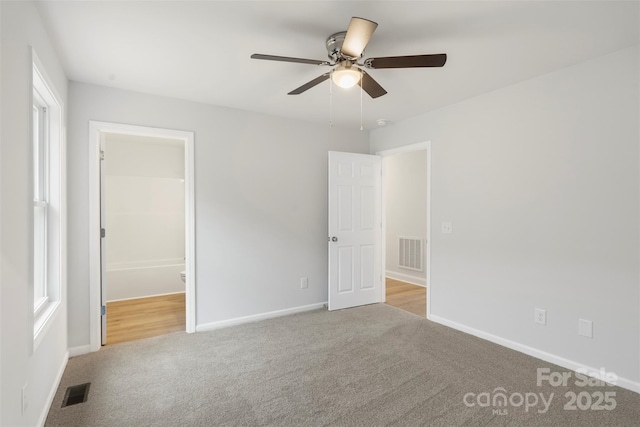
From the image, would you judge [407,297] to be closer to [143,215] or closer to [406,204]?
[406,204]

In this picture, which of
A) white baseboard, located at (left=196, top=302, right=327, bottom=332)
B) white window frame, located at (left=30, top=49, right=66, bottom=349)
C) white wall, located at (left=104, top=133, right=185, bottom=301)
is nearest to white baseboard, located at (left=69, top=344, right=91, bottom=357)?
white window frame, located at (left=30, top=49, right=66, bottom=349)

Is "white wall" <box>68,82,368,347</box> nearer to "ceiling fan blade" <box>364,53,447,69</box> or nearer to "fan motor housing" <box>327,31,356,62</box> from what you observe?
"fan motor housing" <box>327,31,356,62</box>

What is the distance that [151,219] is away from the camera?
5.21 metres

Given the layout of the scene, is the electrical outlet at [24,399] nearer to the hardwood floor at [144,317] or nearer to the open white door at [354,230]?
the hardwood floor at [144,317]

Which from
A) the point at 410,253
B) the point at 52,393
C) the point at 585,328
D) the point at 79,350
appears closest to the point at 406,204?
the point at 410,253

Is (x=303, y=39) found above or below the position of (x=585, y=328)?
above

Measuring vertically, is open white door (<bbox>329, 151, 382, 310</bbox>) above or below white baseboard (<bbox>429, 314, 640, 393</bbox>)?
above

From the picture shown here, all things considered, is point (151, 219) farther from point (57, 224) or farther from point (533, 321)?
point (533, 321)

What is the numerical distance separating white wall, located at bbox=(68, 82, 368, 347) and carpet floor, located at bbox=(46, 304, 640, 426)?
1.75 ft

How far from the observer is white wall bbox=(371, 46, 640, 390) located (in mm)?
2383

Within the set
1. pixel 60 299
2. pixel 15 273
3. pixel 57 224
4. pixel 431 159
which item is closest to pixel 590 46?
pixel 431 159

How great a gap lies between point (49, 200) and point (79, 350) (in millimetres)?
1395

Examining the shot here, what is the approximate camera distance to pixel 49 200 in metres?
2.50

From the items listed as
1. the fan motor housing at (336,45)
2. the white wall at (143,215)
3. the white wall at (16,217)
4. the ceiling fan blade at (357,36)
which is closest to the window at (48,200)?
the white wall at (16,217)
